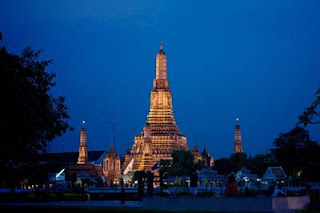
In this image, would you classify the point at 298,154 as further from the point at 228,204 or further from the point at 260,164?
the point at 228,204

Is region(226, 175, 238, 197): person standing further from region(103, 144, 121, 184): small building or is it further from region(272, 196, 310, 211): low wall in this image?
region(103, 144, 121, 184): small building

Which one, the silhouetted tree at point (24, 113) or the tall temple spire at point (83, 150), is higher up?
the tall temple spire at point (83, 150)

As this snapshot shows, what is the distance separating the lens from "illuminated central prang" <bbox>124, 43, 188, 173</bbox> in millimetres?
141000

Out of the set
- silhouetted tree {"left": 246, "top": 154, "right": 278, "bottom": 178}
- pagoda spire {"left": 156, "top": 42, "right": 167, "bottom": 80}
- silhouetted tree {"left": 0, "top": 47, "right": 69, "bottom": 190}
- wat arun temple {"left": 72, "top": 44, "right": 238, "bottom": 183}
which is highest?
pagoda spire {"left": 156, "top": 42, "right": 167, "bottom": 80}

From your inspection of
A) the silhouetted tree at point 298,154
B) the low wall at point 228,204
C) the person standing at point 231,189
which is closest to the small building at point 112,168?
the silhouetted tree at point 298,154

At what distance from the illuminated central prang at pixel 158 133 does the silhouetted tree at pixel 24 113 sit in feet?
328

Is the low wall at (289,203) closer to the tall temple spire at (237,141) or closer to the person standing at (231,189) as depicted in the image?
the person standing at (231,189)

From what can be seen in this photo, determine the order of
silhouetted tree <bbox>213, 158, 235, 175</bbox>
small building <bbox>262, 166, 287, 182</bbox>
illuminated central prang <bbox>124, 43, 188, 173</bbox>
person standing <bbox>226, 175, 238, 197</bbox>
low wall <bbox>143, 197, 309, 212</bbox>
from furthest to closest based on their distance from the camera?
illuminated central prang <bbox>124, 43, 188, 173</bbox> → silhouetted tree <bbox>213, 158, 235, 175</bbox> → small building <bbox>262, 166, 287, 182</bbox> → person standing <bbox>226, 175, 238, 197</bbox> → low wall <bbox>143, 197, 309, 212</bbox>

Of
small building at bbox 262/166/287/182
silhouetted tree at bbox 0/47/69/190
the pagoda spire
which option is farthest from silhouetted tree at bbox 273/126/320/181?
silhouetted tree at bbox 0/47/69/190

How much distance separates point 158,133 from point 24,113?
115550 mm

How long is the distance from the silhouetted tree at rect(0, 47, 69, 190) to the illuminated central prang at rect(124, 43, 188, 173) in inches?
3934

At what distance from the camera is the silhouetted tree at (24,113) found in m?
28.8

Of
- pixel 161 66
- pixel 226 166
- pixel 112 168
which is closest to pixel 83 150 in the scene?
pixel 112 168

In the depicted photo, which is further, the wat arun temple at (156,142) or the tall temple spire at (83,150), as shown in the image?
the tall temple spire at (83,150)
